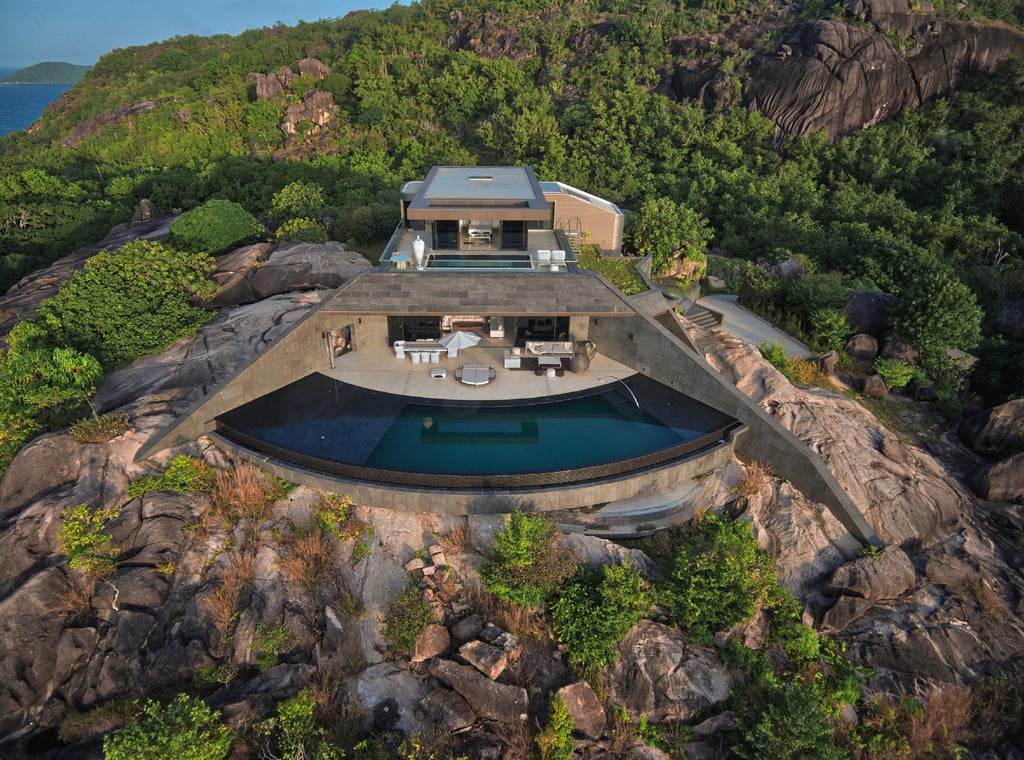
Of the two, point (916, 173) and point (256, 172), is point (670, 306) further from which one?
point (256, 172)

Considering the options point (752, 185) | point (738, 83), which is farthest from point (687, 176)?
point (738, 83)

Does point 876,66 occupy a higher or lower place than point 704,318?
higher

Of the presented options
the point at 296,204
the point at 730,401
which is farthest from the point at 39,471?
the point at 296,204

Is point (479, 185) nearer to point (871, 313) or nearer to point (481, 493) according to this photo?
point (481, 493)

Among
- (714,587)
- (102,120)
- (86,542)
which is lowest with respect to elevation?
(714,587)

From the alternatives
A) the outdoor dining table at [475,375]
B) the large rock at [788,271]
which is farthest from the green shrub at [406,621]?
the large rock at [788,271]

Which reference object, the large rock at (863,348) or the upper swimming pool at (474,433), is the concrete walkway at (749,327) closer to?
the large rock at (863,348)
